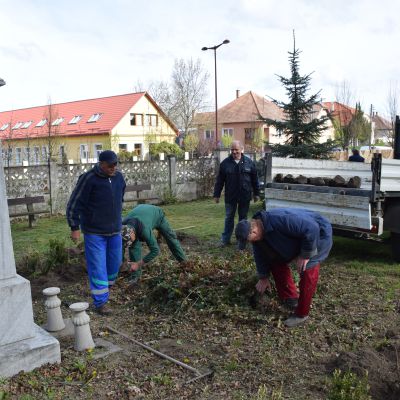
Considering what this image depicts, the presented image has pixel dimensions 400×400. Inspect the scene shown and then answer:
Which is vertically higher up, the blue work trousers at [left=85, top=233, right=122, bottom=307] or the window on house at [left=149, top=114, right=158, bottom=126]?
the window on house at [left=149, top=114, right=158, bottom=126]

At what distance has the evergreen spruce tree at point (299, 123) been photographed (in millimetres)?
12914

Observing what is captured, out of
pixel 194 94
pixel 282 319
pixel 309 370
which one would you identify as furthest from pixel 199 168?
pixel 194 94

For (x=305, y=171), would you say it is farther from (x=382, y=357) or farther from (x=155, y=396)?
(x=155, y=396)

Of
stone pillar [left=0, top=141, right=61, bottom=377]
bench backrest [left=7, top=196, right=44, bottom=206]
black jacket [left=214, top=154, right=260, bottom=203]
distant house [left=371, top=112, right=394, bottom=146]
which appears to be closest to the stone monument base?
stone pillar [left=0, top=141, right=61, bottom=377]

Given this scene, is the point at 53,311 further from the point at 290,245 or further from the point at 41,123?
the point at 41,123

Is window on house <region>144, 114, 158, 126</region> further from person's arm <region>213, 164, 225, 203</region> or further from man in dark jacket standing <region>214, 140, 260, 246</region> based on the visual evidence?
man in dark jacket standing <region>214, 140, 260, 246</region>

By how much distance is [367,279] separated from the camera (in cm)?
598

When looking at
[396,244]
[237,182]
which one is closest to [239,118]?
[237,182]

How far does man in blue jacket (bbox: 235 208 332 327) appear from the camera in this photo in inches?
164

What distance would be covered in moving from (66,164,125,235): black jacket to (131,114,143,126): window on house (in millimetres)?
34036

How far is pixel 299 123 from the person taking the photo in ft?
42.9

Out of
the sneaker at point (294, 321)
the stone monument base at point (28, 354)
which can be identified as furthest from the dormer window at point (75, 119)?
the stone monument base at point (28, 354)

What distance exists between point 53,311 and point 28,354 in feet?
2.88

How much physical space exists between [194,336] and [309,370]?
118 centimetres
